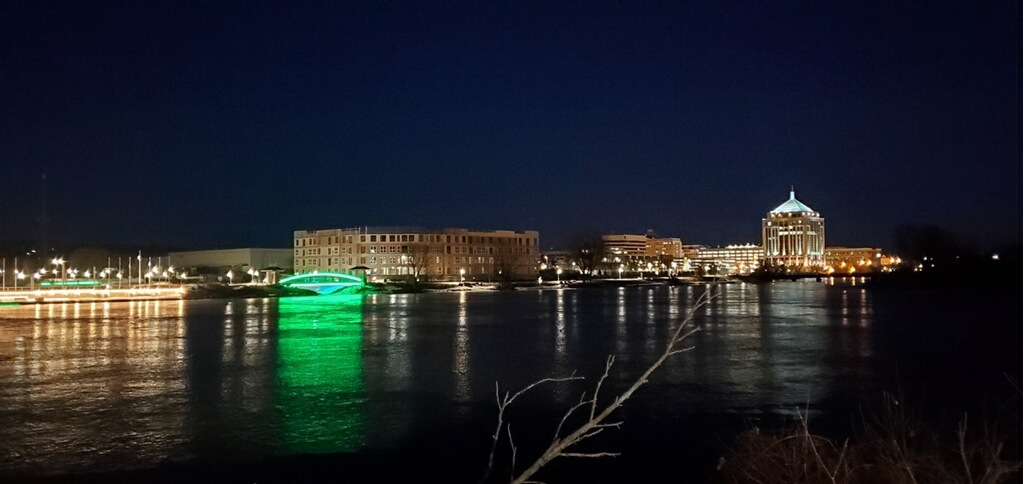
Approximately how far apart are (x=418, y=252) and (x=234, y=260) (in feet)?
→ 88.5

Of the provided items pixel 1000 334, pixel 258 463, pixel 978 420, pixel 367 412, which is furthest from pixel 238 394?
pixel 1000 334

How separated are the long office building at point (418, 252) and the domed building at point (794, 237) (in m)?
92.0

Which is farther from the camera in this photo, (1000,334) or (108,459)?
(1000,334)

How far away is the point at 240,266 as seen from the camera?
340 feet

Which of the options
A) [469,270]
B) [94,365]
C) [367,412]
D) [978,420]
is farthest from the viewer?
[469,270]

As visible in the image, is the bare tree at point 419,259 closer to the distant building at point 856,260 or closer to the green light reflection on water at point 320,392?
the green light reflection on water at point 320,392

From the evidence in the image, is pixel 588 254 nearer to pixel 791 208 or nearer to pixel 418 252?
pixel 418 252

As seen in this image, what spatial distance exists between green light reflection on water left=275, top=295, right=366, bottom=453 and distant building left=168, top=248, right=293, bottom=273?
280 feet

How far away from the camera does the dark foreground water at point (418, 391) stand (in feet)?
27.0

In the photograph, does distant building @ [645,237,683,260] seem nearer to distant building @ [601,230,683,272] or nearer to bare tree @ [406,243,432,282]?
distant building @ [601,230,683,272]

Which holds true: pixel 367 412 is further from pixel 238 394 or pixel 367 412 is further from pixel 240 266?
pixel 240 266

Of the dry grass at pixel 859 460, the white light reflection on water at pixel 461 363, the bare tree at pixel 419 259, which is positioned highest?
the bare tree at pixel 419 259

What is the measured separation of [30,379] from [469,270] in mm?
87931

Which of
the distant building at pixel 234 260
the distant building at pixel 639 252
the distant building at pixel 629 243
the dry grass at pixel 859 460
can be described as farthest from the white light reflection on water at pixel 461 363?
the distant building at pixel 629 243
